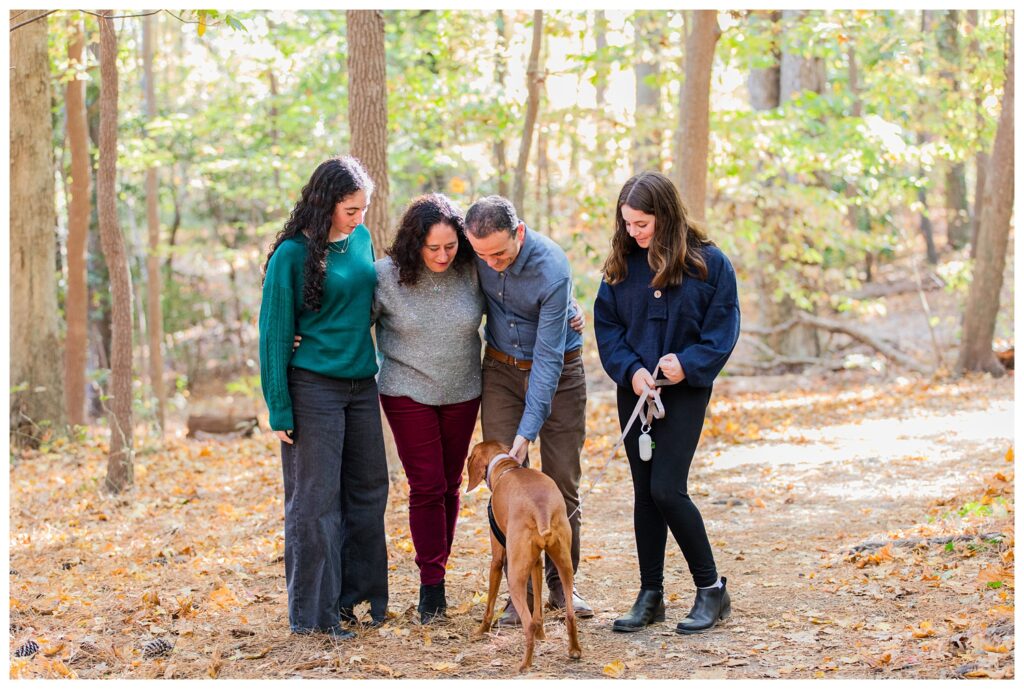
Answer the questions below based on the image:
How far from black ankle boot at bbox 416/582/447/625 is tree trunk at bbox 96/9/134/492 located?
169 inches

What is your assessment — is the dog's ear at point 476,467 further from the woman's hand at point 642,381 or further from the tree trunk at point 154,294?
the tree trunk at point 154,294

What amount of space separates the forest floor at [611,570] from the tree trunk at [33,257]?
595 millimetres

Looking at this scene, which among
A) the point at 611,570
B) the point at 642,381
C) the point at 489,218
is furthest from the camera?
the point at 611,570

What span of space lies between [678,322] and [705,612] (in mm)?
1351

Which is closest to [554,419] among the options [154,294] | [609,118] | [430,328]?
[430,328]

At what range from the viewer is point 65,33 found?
10938 mm

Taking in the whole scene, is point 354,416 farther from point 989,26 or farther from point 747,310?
point 747,310

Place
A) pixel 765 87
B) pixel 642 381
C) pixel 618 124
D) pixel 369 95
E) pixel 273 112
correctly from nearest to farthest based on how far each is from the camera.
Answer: pixel 642 381
pixel 369 95
pixel 618 124
pixel 765 87
pixel 273 112

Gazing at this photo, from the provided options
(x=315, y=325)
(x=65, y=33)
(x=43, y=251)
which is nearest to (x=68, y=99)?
(x=65, y=33)

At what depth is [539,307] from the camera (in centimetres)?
449

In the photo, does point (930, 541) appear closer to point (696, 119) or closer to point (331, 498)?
point (331, 498)

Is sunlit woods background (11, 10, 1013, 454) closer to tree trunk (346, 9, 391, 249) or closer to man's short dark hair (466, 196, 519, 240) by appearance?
tree trunk (346, 9, 391, 249)

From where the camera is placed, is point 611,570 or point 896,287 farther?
point 896,287

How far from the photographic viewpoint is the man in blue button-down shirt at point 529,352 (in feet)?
14.3
